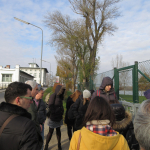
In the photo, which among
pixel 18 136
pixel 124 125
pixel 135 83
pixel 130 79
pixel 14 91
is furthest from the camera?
pixel 130 79

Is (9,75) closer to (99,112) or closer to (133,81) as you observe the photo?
(133,81)

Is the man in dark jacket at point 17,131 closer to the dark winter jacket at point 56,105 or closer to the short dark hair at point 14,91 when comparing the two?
the short dark hair at point 14,91

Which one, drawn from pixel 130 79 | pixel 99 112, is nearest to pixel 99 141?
pixel 99 112

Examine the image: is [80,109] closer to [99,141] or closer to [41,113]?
[41,113]

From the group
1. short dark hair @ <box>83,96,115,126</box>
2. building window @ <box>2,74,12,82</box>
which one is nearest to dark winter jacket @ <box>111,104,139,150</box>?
short dark hair @ <box>83,96,115,126</box>

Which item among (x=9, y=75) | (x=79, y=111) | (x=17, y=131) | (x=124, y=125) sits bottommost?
(x=79, y=111)

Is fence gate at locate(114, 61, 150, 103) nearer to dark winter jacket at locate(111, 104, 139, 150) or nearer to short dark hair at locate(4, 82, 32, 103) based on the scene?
dark winter jacket at locate(111, 104, 139, 150)

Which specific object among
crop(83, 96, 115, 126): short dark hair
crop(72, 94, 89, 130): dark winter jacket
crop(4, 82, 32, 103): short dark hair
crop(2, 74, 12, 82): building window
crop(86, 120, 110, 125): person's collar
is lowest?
crop(72, 94, 89, 130): dark winter jacket

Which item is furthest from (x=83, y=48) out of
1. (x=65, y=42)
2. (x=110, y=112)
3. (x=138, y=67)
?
(x=110, y=112)

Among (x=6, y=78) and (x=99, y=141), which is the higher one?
(x=6, y=78)

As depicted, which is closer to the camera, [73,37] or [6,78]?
[73,37]

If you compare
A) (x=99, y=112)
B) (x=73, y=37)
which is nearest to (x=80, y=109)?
(x=99, y=112)

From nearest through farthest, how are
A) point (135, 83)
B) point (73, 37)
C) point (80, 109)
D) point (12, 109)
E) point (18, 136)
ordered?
point (18, 136)
point (12, 109)
point (80, 109)
point (135, 83)
point (73, 37)

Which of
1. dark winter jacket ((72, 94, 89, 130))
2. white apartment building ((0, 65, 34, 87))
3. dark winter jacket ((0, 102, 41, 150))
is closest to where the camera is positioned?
dark winter jacket ((0, 102, 41, 150))
